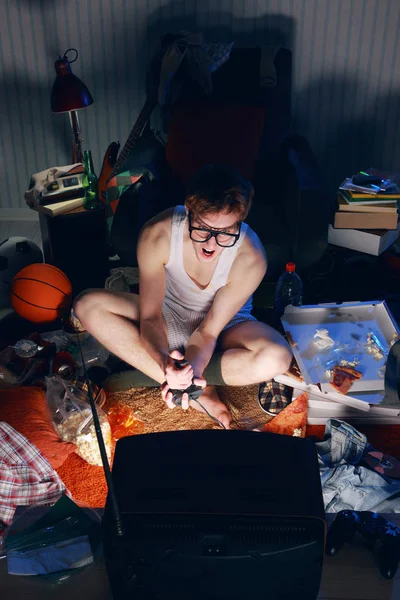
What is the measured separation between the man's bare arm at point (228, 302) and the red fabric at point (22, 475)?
51 cm

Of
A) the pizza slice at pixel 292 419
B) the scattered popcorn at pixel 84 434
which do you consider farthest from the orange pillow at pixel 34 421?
the pizza slice at pixel 292 419

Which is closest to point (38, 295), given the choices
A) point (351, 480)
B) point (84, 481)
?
point (84, 481)

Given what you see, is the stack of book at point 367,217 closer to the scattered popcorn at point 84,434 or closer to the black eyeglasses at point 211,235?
the black eyeglasses at point 211,235

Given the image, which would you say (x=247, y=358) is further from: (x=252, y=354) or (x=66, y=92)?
(x=66, y=92)

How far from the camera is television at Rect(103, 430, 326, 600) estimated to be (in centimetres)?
80

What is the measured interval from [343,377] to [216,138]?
1246 mm

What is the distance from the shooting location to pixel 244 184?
1724 mm

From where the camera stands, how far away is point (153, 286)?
2.01 m

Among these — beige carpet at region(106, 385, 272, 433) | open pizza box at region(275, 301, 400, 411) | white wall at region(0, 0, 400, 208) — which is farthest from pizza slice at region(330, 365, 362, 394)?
white wall at region(0, 0, 400, 208)

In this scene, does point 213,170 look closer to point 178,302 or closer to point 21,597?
point 178,302

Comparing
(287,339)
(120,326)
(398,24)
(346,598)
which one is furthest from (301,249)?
(346,598)

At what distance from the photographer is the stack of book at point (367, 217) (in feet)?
9.16

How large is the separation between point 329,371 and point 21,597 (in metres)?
1.31

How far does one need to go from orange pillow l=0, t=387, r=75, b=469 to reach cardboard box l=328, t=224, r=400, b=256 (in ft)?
4.96
